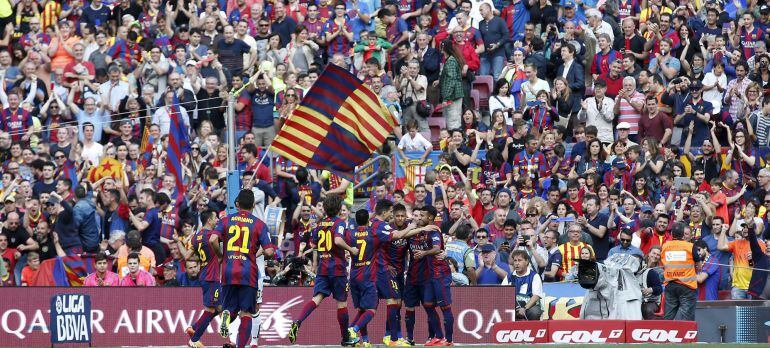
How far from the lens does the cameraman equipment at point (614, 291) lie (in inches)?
928

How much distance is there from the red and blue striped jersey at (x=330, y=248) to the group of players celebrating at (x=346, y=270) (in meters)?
0.01

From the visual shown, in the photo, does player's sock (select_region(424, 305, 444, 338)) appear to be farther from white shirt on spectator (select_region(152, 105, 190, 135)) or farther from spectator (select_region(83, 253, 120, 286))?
white shirt on spectator (select_region(152, 105, 190, 135))

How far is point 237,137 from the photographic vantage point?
102 feet

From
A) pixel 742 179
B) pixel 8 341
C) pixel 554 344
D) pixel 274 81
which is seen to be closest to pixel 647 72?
pixel 742 179

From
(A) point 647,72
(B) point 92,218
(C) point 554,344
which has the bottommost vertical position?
(C) point 554,344

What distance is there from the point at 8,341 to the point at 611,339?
8.54 metres

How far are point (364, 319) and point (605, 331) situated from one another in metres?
3.45

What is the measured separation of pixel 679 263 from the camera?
24.2m

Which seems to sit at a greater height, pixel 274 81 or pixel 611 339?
pixel 274 81

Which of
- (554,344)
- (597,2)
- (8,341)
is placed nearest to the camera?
(554,344)

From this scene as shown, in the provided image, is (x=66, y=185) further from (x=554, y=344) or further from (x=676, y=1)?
(x=676, y=1)

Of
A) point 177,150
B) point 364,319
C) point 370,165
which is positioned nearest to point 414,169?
point 370,165

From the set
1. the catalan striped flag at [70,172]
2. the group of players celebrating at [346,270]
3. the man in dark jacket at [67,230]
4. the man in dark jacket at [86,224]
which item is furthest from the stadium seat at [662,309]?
the catalan striped flag at [70,172]

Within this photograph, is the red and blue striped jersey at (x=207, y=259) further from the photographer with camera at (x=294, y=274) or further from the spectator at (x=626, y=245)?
the spectator at (x=626, y=245)
